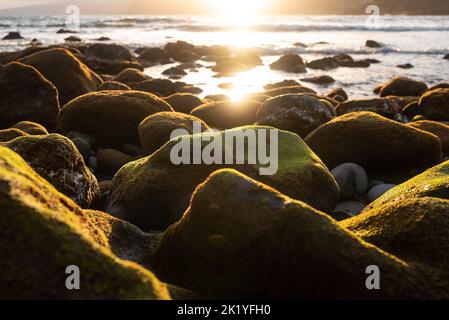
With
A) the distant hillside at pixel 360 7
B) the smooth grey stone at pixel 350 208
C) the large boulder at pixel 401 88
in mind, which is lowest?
the smooth grey stone at pixel 350 208

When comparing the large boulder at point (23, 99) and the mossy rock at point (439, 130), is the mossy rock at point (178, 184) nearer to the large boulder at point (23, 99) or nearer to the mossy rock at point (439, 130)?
the mossy rock at point (439, 130)

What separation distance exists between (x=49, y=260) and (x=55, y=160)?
3.73m

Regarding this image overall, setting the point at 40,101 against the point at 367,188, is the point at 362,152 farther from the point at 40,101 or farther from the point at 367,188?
the point at 40,101

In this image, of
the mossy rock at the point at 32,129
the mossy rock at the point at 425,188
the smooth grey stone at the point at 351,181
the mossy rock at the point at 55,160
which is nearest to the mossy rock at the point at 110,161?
the mossy rock at the point at 32,129

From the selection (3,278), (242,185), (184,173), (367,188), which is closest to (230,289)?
(242,185)

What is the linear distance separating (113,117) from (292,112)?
4.57m

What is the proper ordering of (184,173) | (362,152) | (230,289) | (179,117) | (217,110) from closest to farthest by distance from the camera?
1. (230,289)
2. (184,173)
3. (362,152)
4. (179,117)
5. (217,110)

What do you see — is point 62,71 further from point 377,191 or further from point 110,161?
point 377,191

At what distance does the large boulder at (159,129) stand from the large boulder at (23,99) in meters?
3.56

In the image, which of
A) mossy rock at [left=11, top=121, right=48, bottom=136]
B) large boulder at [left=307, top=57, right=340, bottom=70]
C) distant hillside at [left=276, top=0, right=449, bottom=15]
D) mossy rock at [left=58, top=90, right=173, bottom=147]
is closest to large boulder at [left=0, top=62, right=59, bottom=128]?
mossy rock at [left=58, top=90, right=173, bottom=147]

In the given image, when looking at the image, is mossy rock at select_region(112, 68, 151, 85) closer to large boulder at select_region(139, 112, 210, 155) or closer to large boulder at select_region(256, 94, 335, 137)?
large boulder at select_region(256, 94, 335, 137)

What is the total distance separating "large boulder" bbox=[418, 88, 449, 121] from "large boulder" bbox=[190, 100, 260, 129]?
632 cm

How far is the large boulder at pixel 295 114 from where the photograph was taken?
1126 centimetres

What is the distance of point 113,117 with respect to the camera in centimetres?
1101
